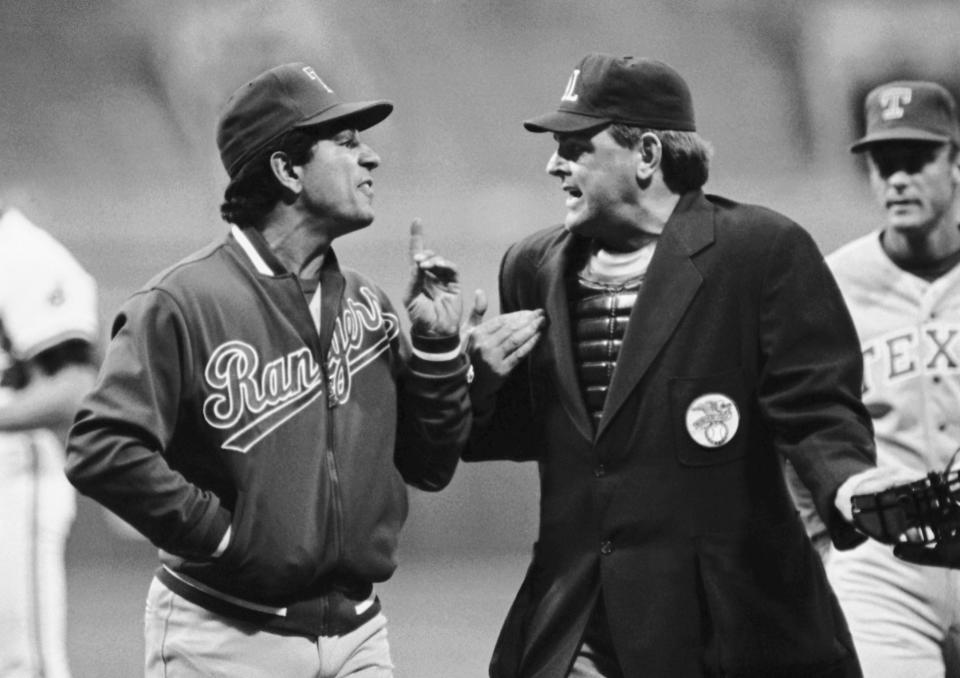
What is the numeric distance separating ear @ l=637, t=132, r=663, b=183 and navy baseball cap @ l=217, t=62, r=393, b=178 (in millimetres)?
536

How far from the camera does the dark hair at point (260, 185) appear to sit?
3312mm

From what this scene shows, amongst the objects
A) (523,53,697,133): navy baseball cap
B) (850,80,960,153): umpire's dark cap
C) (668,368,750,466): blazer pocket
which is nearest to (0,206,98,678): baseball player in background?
(523,53,697,133): navy baseball cap

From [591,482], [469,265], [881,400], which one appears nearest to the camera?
[591,482]

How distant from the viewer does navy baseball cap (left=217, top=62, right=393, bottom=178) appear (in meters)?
3.30

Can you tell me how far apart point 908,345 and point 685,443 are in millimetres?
1348

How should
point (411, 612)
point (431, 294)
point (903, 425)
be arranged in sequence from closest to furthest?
point (431, 294) → point (903, 425) → point (411, 612)

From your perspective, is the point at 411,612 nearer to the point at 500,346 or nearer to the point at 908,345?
the point at 908,345

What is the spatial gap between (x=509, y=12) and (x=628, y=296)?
5.43 metres

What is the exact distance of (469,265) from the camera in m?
8.14

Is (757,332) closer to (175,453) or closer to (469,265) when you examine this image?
(175,453)

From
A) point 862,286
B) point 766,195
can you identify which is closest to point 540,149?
point 766,195

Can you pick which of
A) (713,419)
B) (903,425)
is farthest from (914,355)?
(713,419)

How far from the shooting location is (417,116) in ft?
27.3

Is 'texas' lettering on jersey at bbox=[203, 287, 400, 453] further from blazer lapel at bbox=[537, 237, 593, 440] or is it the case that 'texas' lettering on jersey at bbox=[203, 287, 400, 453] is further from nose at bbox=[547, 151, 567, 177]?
nose at bbox=[547, 151, 567, 177]
